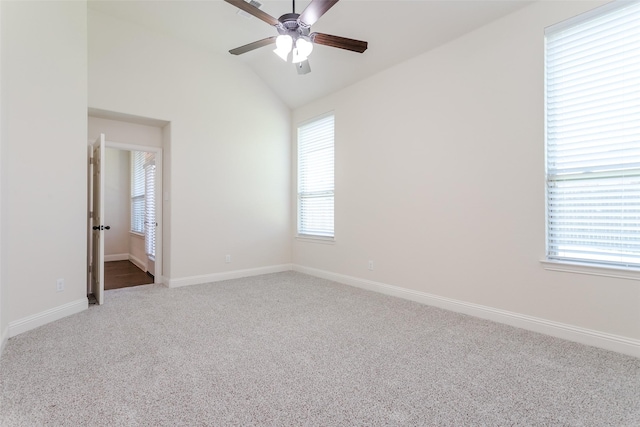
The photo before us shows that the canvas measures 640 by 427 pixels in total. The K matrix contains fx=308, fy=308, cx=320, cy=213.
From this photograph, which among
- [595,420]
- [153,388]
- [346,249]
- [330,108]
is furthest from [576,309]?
[330,108]

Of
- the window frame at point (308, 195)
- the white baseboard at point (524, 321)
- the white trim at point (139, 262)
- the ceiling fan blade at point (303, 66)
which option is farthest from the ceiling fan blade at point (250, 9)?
the white trim at point (139, 262)

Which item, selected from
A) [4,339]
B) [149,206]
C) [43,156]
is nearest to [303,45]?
[43,156]

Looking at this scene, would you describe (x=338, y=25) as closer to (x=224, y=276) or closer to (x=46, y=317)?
(x=224, y=276)

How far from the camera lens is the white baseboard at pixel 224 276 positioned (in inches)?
173

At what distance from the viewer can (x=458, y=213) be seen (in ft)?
10.8

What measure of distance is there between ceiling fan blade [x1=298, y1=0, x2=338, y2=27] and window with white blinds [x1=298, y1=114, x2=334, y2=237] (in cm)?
244

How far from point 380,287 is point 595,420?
8.45 ft

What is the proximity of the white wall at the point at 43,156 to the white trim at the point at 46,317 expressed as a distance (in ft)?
0.04

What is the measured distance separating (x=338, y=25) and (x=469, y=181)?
2.34 metres

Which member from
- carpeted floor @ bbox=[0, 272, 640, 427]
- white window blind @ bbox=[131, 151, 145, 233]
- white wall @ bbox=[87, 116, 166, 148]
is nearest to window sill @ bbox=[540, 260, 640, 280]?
carpeted floor @ bbox=[0, 272, 640, 427]

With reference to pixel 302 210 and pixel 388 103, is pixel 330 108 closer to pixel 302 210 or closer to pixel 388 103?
pixel 388 103

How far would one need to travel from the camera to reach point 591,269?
8.07 ft

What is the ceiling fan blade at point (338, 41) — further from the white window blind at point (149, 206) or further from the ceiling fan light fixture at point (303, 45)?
the white window blind at point (149, 206)

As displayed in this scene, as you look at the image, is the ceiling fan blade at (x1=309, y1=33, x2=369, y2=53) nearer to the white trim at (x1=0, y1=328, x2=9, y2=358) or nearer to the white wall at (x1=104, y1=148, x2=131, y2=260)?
the white trim at (x1=0, y1=328, x2=9, y2=358)
